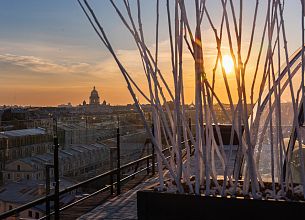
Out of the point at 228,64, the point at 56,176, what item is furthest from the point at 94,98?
the point at 228,64

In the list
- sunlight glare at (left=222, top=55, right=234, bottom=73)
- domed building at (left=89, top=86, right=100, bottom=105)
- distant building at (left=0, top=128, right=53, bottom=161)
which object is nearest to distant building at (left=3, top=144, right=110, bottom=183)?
distant building at (left=0, top=128, right=53, bottom=161)

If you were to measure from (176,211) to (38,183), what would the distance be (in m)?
1.58

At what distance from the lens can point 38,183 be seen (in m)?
2.83

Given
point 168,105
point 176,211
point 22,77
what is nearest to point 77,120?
point 168,105

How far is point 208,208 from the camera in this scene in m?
1.46

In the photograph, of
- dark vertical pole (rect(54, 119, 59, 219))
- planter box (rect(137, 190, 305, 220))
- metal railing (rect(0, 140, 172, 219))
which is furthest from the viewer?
dark vertical pole (rect(54, 119, 59, 219))

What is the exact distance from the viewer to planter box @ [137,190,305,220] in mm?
1364

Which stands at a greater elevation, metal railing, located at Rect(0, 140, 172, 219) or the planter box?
the planter box

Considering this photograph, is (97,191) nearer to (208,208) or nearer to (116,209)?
(116,209)

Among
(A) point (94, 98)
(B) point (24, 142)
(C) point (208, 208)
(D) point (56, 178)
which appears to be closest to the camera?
(C) point (208, 208)

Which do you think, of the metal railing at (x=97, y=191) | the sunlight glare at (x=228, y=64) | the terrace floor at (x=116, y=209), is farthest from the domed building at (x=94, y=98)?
the sunlight glare at (x=228, y=64)

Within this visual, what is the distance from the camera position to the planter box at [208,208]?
1.36 m

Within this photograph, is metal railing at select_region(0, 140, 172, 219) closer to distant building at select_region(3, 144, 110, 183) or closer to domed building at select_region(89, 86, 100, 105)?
distant building at select_region(3, 144, 110, 183)

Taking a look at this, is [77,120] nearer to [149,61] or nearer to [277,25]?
→ [149,61]
